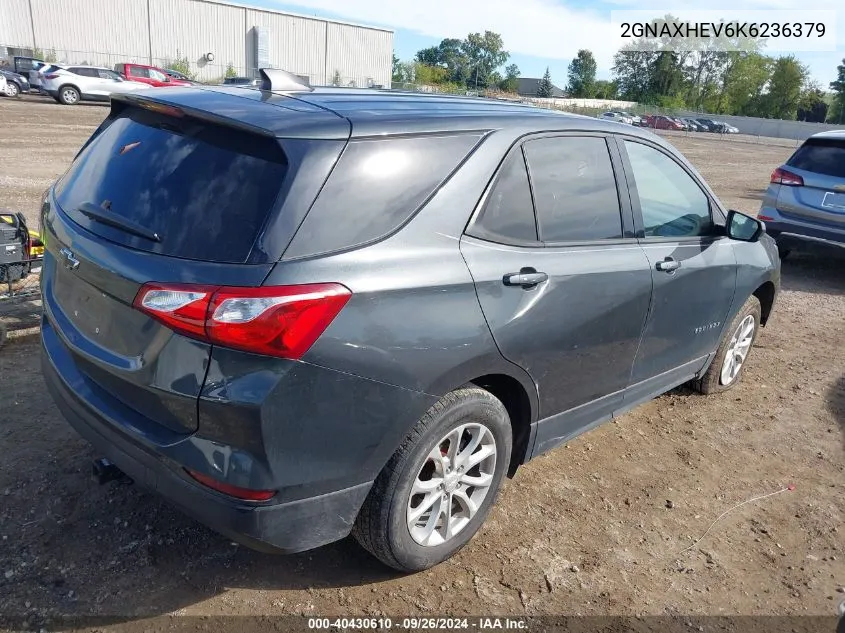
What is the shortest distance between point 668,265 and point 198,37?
193 feet

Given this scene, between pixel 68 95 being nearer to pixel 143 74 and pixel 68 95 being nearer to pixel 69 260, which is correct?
pixel 143 74

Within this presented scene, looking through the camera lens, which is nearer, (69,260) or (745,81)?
(69,260)

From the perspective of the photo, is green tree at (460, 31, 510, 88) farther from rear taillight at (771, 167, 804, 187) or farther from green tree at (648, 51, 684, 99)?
rear taillight at (771, 167, 804, 187)

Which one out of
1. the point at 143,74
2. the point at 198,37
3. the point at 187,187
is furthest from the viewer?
the point at 198,37

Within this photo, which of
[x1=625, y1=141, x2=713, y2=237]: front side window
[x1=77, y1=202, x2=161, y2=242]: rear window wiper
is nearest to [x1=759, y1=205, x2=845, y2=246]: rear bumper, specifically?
[x1=625, y1=141, x2=713, y2=237]: front side window

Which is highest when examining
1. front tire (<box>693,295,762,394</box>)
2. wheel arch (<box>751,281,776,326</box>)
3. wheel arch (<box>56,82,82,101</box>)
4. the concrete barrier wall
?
wheel arch (<box>751,281,776,326</box>)

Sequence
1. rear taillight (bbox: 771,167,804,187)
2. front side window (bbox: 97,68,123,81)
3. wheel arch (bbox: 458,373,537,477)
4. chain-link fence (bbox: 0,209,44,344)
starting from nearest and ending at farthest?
wheel arch (bbox: 458,373,537,477) → chain-link fence (bbox: 0,209,44,344) → rear taillight (bbox: 771,167,804,187) → front side window (bbox: 97,68,123,81)

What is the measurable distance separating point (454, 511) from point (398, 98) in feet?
6.05

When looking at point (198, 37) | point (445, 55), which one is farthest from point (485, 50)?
point (198, 37)

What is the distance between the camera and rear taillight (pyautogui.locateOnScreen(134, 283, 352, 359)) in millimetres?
2023

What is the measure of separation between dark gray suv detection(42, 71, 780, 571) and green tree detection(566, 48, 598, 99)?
11637 centimetres

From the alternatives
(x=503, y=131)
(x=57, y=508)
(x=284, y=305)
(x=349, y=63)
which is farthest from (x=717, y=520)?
(x=349, y=63)

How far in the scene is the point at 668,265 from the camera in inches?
137

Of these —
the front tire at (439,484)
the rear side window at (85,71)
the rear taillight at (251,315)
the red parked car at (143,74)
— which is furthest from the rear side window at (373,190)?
the red parked car at (143,74)
